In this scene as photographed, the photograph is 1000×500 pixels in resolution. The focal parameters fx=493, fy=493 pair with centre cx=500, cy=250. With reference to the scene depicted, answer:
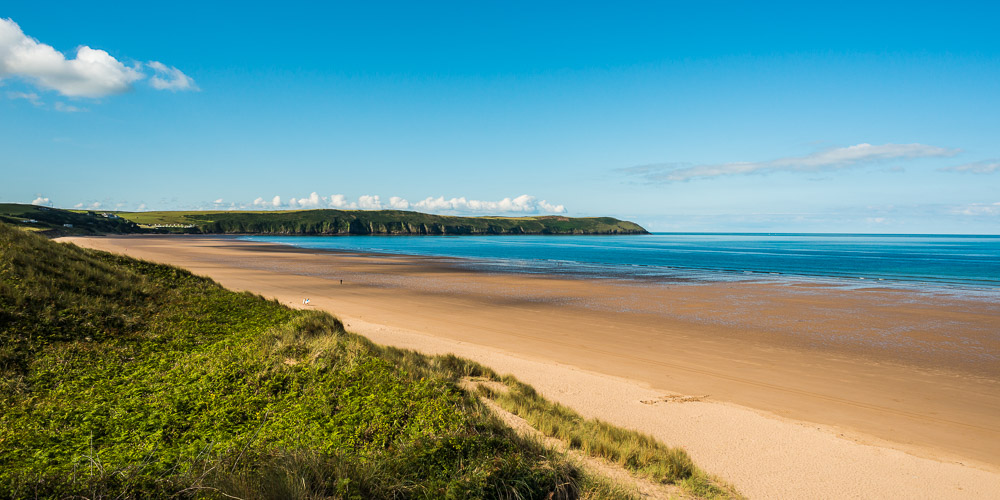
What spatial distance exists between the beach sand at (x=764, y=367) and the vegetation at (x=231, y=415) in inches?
74.4

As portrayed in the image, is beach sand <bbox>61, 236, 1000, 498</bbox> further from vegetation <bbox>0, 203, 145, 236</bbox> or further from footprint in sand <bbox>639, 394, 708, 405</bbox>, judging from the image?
vegetation <bbox>0, 203, 145, 236</bbox>

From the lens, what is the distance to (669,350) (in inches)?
614

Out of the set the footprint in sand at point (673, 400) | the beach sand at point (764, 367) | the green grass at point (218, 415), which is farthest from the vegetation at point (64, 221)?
the footprint in sand at point (673, 400)

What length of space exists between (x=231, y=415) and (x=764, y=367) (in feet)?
43.1

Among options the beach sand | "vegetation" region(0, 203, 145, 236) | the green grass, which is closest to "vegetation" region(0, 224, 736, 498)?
the green grass

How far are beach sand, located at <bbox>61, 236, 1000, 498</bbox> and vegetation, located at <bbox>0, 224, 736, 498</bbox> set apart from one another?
6.20ft

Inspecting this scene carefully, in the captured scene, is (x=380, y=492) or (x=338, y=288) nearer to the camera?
(x=380, y=492)

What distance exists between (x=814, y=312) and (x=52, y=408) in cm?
2747

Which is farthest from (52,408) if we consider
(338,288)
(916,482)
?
(338,288)

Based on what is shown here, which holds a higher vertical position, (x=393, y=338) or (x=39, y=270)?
(x=39, y=270)

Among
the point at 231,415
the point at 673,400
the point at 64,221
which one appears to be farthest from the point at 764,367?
the point at 64,221

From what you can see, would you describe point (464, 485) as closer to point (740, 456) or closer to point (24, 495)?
point (24, 495)

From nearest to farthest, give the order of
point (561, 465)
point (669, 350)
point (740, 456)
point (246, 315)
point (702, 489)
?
point (561, 465), point (702, 489), point (740, 456), point (246, 315), point (669, 350)

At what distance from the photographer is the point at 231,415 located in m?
6.61
